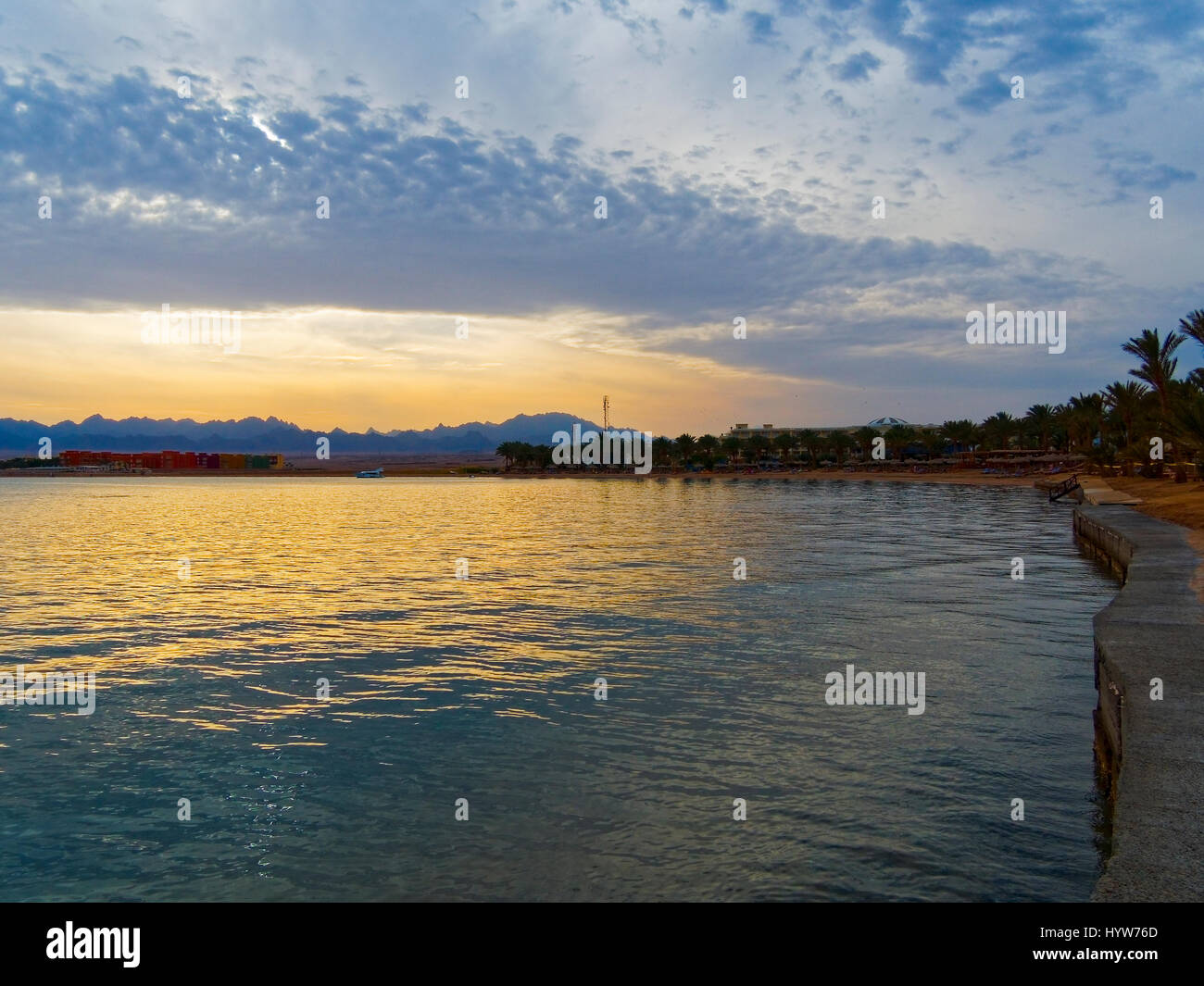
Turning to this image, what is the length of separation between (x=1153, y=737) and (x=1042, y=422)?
14601 centimetres

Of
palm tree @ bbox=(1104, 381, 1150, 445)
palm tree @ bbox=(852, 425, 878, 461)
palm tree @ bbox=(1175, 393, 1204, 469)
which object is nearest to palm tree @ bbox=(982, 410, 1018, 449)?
palm tree @ bbox=(852, 425, 878, 461)

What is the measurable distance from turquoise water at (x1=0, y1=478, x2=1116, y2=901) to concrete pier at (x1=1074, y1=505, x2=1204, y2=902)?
1083 millimetres

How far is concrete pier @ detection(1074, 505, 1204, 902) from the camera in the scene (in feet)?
20.7

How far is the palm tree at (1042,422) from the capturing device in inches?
5428

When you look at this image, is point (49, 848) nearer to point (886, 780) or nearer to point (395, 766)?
point (395, 766)

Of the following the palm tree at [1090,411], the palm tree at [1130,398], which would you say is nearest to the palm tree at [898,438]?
the palm tree at [1090,411]

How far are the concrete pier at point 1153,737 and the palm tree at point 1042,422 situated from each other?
430 ft

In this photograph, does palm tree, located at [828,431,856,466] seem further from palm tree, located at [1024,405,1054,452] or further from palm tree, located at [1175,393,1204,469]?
palm tree, located at [1175,393,1204,469]

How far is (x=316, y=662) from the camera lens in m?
17.5

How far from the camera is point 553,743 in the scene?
12.3 metres

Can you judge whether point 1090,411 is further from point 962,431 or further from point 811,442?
point 811,442

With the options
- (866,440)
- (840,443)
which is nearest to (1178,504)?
(866,440)

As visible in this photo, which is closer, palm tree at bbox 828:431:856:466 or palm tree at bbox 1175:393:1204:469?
palm tree at bbox 1175:393:1204:469
